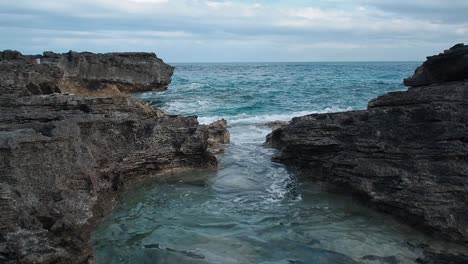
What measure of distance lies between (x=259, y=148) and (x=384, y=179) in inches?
233

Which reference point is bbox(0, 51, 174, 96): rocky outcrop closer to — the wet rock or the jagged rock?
the jagged rock

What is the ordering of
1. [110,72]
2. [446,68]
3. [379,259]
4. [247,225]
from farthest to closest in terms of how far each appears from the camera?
[110,72], [446,68], [247,225], [379,259]

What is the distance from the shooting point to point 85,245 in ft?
18.2

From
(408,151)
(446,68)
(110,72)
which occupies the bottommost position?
(408,151)

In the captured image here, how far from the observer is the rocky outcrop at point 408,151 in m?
7.05

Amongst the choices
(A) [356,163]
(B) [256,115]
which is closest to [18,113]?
(A) [356,163]

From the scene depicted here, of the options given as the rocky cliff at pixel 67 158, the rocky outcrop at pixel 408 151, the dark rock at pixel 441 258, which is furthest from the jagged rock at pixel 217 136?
the dark rock at pixel 441 258

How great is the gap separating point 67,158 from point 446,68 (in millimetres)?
7455

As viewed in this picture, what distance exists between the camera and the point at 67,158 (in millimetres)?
7461

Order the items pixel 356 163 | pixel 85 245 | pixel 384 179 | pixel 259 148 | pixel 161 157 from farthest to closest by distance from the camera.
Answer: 1. pixel 259 148
2. pixel 161 157
3. pixel 356 163
4. pixel 384 179
5. pixel 85 245

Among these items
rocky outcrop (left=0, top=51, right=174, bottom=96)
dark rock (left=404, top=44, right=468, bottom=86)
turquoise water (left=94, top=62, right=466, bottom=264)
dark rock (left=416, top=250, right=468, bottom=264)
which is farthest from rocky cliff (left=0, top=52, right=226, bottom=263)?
rocky outcrop (left=0, top=51, right=174, bottom=96)

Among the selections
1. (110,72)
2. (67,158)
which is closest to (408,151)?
(67,158)

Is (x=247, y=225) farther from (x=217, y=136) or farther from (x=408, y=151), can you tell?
(x=217, y=136)

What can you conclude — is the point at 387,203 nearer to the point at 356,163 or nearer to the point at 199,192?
the point at 356,163
